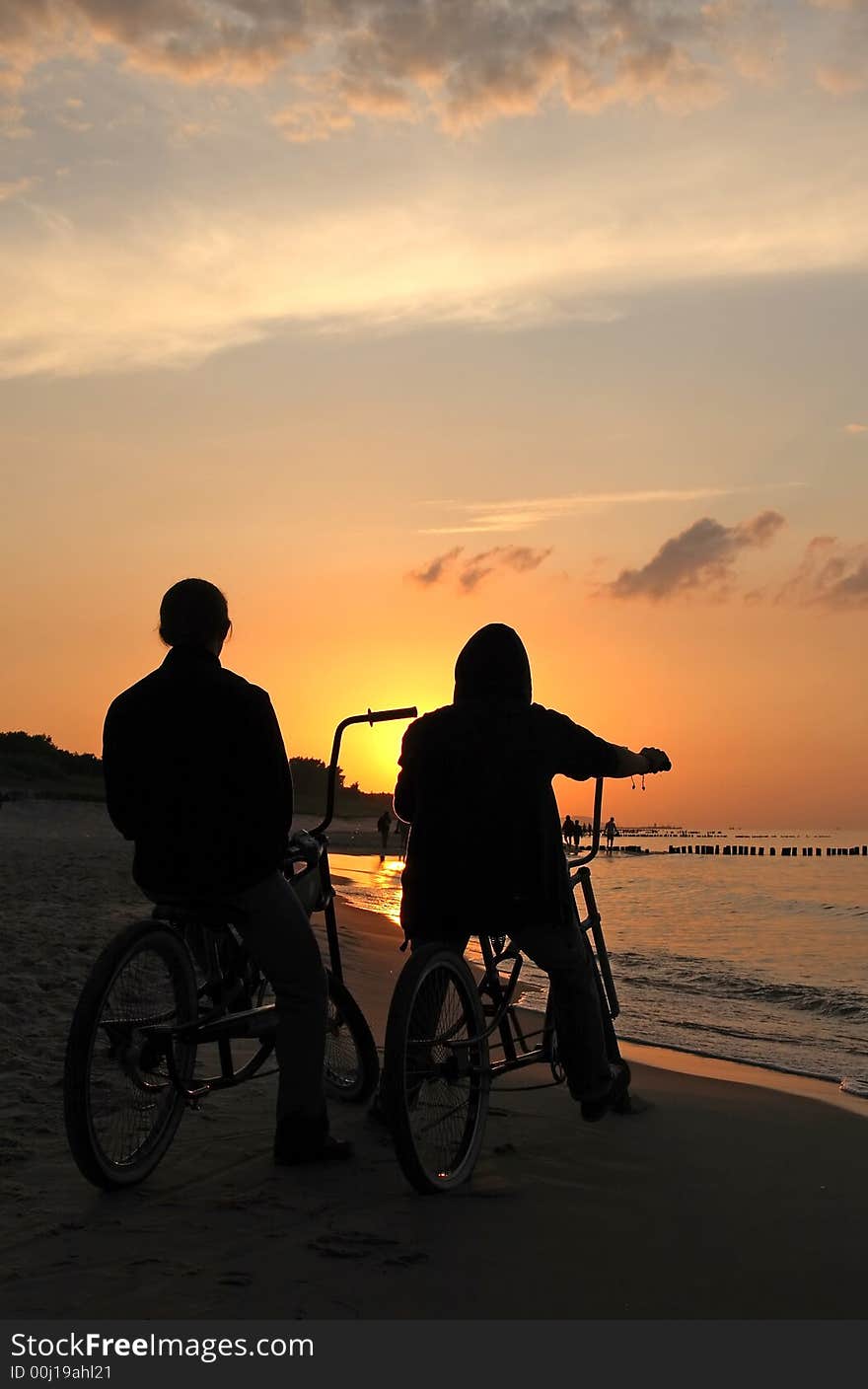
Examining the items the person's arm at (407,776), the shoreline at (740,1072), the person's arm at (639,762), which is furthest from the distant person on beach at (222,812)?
the shoreline at (740,1072)

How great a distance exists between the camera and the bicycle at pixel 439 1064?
12.7ft

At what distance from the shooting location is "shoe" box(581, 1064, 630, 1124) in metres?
4.77

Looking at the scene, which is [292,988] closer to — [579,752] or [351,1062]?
[351,1062]

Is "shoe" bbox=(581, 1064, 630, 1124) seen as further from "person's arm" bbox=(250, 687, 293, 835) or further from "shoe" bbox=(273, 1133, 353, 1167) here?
"person's arm" bbox=(250, 687, 293, 835)

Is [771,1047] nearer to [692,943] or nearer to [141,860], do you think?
[141,860]

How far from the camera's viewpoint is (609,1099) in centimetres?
477

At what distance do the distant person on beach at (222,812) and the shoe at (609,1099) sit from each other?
1.04m

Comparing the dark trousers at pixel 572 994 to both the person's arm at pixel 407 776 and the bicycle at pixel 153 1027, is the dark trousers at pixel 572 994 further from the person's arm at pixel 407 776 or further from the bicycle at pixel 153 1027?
the bicycle at pixel 153 1027

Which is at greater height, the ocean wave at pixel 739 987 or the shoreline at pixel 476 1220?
the shoreline at pixel 476 1220

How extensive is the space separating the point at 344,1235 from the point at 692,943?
14.8 meters

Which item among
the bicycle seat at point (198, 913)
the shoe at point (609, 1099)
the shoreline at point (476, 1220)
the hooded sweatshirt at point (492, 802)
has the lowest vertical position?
the shoreline at point (476, 1220)

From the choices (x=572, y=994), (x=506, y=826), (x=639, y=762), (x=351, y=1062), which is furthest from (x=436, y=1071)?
(x=639, y=762)

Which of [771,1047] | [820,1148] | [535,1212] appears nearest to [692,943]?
[771,1047]

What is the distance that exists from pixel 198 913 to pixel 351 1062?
4.96 feet
